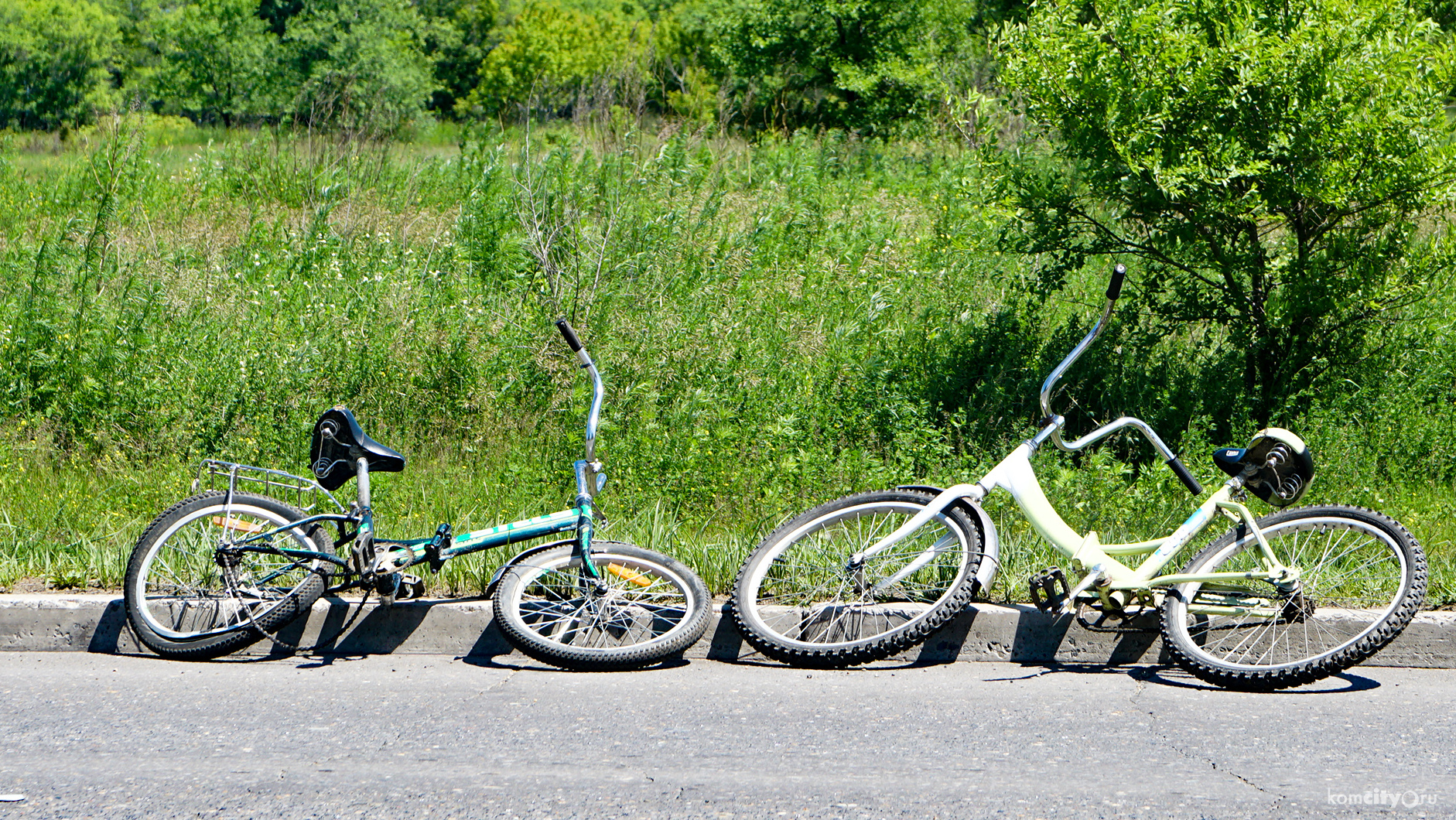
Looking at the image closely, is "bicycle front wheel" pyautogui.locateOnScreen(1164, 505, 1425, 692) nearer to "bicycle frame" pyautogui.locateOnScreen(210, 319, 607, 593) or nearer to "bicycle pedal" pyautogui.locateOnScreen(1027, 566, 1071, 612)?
"bicycle pedal" pyautogui.locateOnScreen(1027, 566, 1071, 612)

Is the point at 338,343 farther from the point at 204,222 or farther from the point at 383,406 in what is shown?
the point at 204,222

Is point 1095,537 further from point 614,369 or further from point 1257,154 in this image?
point 614,369

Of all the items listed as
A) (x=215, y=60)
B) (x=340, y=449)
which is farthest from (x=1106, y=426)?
(x=215, y=60)

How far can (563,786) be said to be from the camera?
3.46 metres

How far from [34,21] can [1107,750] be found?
64.2 meters

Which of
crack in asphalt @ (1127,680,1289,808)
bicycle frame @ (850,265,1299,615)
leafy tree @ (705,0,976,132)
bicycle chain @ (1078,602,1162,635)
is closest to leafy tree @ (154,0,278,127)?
leafy tree @ (705,0,976,132)

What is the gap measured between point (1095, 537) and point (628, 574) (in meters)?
1.85

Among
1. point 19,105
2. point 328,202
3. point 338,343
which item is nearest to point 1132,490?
point 338,343

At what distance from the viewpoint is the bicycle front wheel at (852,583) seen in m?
4.65

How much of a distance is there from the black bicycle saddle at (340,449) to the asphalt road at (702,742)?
0.78 meters

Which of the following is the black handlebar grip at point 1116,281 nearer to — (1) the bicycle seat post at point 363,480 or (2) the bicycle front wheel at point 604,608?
(2) the bicycle front wheel at point 604,608

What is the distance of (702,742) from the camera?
12.6ft

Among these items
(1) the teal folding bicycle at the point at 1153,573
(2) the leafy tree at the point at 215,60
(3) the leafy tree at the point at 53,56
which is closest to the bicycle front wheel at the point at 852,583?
(1) the teal folding bicycle at the point at 1153,573

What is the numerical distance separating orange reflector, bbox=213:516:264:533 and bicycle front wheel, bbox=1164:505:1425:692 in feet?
11.9
